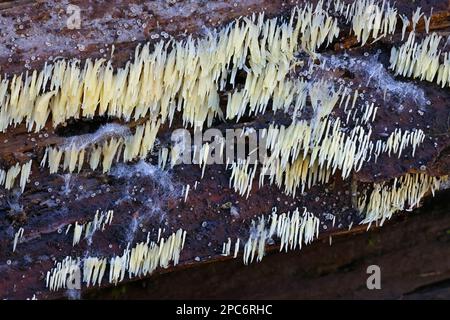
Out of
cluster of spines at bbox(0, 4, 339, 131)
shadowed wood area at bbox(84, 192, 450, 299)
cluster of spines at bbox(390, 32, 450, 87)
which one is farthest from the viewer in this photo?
shadowed wood area at bbox(84, 192, 450, 299)

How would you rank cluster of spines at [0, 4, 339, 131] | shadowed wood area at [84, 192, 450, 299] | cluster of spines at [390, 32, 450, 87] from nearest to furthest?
cluster of spines at [0, 4, 339, 131] < cluster of spines at [390, 32, 450, 87] < shadowed wood area at [84, 192, 450, 299]

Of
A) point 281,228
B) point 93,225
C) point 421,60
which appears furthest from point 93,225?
point 421,60

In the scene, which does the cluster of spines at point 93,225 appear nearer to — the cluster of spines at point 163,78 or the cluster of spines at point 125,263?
the cluster of spines at point 125,263

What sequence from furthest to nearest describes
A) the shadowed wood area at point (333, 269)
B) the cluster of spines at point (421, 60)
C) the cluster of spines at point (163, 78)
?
1. the shadowed wood area at point (333, 269)
2. the cluster of spines at point (421, 60)
3. the cluster of spines at point (163, 78)

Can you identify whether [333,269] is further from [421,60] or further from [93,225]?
[93,225]

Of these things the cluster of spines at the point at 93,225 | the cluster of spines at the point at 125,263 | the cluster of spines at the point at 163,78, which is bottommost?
the cluster of spines at the point at 125,263

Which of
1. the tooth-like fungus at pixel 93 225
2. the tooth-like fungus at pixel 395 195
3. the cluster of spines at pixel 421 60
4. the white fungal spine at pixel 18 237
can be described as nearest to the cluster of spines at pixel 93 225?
the tooth-like fungus at pixel 93 225

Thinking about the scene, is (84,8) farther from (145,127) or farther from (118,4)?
(145,127)

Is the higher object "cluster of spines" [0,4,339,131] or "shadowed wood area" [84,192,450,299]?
"cluster of spines" [0,4,339,131]

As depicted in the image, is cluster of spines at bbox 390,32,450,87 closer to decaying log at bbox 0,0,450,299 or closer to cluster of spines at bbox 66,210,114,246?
decaying log at bbox 0,0,450,299

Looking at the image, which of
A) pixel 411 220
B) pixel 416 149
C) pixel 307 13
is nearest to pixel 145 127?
pixel 307 13

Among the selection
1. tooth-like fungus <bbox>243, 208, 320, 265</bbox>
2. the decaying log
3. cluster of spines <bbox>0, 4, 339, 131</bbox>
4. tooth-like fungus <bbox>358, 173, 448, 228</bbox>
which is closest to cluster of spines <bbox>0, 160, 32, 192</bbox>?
the decaying log

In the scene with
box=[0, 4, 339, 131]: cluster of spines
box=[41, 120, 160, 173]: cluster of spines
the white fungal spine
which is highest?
box=[0, 4, 339, 131]: cluster of spines
